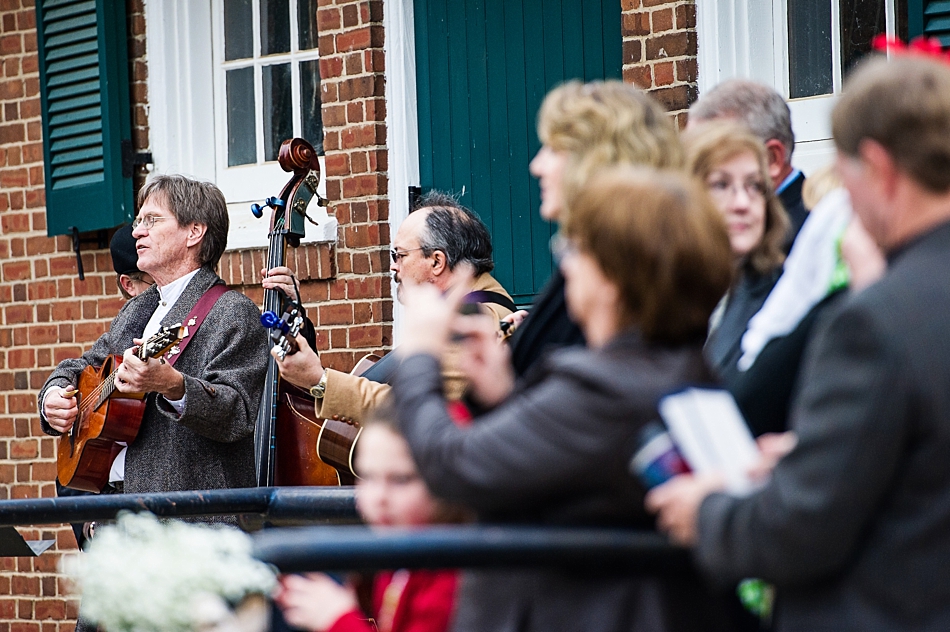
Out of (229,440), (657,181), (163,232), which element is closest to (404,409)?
(657,181)

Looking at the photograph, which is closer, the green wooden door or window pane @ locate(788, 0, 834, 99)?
window pane @ locate(788, 0, 834, 99)

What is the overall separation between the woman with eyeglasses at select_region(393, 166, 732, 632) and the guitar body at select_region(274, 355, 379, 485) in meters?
2.31

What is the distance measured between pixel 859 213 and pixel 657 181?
26 cm

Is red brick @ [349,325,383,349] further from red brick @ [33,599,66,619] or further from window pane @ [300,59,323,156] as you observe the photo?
red brick @ [33,599,66,619]

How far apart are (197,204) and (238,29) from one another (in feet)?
6.79

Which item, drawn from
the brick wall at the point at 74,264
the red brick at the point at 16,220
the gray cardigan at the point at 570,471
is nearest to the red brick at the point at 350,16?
the brick wall at the point at 74,264

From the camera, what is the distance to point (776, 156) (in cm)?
274

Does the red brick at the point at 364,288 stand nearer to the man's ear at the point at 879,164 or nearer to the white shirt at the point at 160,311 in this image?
the white shirt at the point at 160,311

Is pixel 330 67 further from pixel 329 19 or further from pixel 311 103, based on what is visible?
pixel 311 103

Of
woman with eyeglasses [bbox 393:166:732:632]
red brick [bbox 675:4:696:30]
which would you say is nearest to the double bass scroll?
red brick [bbox 675:4:696:30]

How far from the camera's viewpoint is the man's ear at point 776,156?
8.95 ft

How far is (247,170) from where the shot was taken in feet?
20.5

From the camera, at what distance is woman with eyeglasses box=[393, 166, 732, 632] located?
1.71 metres

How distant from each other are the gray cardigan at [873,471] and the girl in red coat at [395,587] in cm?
59
